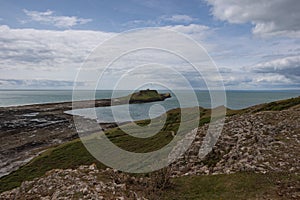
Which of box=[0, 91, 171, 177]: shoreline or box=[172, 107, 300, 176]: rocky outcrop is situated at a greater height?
box=[172, 107, 300, 176]: rocky outcrop

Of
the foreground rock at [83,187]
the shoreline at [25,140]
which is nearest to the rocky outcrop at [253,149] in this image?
the foreground rock at [83,187]

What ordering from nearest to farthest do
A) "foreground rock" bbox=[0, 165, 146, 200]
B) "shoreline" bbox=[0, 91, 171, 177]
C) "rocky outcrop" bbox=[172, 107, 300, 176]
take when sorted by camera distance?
"foreground rock" bbox=[0, 165, 146, 200] → "rocky outcrop" bbox=[172, 107, 300, 176] → "shoreline" bbox=[0, 91, 171, 177]

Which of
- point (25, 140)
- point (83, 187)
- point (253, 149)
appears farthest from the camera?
point (25, 140)

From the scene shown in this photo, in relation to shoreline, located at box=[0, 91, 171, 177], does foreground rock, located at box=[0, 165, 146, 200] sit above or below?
above

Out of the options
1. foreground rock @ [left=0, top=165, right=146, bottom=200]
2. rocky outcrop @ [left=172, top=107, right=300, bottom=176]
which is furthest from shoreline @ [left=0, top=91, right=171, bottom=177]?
rocky outcrop @ [left=172, top=107, right=300, bottom=176]

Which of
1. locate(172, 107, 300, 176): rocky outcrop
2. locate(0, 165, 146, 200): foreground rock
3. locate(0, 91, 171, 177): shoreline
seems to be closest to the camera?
locate(0, 165, 146, 200): foreground rock

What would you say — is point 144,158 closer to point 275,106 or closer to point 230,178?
point 230,178

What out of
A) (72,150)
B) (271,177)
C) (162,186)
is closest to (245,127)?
(271,177)

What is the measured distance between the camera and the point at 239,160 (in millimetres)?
23578

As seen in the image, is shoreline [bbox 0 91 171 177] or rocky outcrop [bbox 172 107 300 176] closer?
rocky outcrop [bbox 172 107 300 176]

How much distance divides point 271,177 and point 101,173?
40.0 ft

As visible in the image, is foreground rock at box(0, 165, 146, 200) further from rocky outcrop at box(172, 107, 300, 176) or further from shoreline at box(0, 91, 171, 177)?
shoreline at box(0, 91, 171, 177)

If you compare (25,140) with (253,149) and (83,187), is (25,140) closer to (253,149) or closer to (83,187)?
(83,187)

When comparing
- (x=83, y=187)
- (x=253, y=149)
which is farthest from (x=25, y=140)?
(x=253, y=149)
